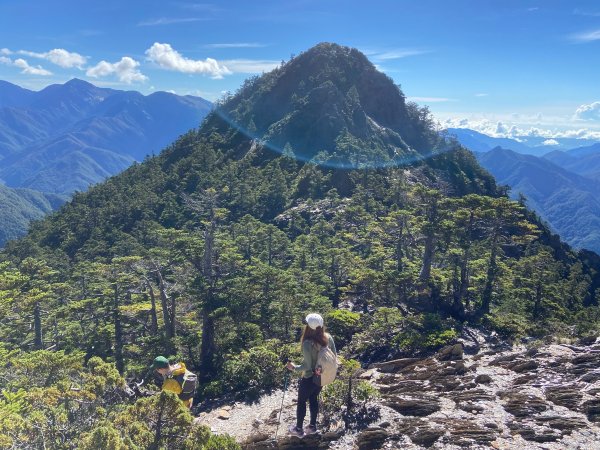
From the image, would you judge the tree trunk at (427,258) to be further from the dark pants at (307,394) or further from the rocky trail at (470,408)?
the dark pants at (307,394)

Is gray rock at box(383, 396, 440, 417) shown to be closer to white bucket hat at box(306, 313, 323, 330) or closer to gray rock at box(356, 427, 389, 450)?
gray rock at box(356, 427, 389, 450)

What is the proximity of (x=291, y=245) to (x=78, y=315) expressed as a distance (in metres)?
25.5

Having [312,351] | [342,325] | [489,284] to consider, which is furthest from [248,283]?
[312,351]

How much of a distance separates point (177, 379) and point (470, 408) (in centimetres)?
876

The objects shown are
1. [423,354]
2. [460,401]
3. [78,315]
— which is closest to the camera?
[460,401]

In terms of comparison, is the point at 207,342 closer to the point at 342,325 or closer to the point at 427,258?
the point at 342,325

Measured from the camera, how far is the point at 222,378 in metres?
20.0

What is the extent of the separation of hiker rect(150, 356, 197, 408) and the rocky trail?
2756 mm

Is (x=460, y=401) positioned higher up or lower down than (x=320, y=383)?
lower down

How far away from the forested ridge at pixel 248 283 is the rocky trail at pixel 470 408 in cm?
296

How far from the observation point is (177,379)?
10055mm

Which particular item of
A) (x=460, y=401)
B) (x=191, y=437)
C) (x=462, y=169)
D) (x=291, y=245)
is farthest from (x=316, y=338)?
(x=462, y=169)

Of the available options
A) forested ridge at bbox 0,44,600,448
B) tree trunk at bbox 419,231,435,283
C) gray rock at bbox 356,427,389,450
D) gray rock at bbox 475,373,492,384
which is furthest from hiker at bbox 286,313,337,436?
tree trunk at bbox 419,231,435,283

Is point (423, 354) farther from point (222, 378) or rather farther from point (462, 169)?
point (462, 169)
